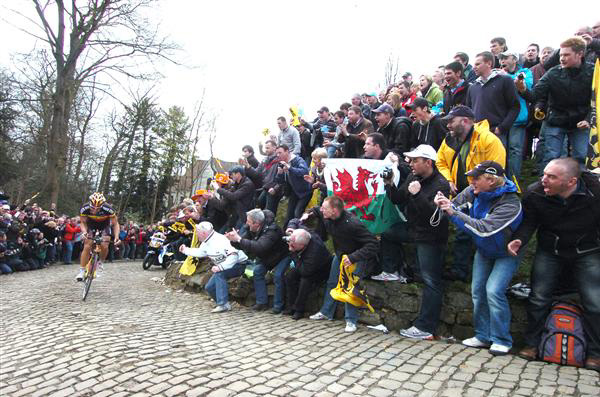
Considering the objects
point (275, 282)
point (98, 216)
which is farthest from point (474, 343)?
point (98, 216)

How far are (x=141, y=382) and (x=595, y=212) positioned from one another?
488 centimetres

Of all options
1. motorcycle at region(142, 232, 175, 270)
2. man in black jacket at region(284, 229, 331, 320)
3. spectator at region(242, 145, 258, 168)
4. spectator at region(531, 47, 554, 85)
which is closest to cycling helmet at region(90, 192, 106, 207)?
spectator at region(242, 145, 258, 168)

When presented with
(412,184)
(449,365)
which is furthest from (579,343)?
(412,184)

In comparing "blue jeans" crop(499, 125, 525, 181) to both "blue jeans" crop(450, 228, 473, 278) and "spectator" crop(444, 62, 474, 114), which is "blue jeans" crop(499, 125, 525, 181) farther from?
"blue jeans" crop(450, 228, 473, 278)

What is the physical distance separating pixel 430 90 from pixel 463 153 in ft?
15.4

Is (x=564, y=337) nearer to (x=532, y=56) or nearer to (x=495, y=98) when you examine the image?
(x=495, y=98)

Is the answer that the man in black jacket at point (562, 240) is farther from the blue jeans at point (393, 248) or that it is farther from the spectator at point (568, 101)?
the spectator at point (568, 101)

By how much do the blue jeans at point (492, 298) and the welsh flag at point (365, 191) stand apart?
159 cm

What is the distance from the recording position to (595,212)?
447 cm

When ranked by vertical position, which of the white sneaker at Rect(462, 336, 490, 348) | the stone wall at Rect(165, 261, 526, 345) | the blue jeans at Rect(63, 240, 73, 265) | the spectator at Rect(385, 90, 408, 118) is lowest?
the blue jeans at Rect(63, 240, 73, 265)

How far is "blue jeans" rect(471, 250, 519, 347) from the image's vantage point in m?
4.80

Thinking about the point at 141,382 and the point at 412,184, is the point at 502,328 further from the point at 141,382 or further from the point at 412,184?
the point at 141,382

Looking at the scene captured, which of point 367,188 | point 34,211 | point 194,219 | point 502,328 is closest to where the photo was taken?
point 502,328

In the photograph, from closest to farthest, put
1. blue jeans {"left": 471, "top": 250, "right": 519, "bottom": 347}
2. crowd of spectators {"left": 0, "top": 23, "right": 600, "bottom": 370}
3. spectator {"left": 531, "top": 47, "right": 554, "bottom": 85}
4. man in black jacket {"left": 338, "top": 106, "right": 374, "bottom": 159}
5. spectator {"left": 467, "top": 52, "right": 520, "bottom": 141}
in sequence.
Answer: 1. crowd of spectators {"left": 0, "top": 23, "right": 600, "bottom": 370}
2. blue jeans {"left": 471, "top": 250, "right": 519, "bottom": 347}
3. spectator {"left": 467, "top": 52, "right": 520, "bottom": 141}
4. man in black jacket {"left": 338, "top": 106, "right": 374, "bottom": 159}
5. spectator {"left": 531, "top": 47, "right": 554, "bottom": 85}
